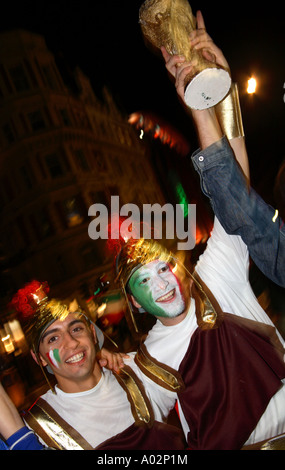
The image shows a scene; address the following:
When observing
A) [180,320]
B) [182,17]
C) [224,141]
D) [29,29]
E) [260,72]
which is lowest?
[180,320]

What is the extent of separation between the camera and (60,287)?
1.41 metres

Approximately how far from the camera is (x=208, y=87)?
2.48 feet

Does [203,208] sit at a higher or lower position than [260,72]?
lower

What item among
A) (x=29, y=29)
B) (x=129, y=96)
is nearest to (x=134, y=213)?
(x=129, y=96)

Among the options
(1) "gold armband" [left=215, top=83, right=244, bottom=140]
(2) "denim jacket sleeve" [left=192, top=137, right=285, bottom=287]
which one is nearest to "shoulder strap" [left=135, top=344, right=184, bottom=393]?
(2) "denim jacket sleeve" [left=192, top=137, right=285, bottom=287]

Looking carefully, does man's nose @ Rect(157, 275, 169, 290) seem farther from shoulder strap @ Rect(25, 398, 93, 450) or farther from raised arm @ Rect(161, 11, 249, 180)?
shoulder strap @ Rect(25, 398, 93, 450)

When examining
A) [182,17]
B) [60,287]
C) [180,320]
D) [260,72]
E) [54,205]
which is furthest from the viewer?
[260,72]

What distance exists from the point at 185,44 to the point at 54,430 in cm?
146

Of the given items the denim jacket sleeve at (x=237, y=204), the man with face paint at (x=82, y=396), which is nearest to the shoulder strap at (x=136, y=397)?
the man with face paint at (x=82, y=396)

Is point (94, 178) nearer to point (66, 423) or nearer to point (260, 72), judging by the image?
point (66, 423)

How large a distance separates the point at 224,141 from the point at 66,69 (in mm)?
1099

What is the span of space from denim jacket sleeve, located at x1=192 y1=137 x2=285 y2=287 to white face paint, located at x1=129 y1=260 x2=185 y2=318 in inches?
17.2

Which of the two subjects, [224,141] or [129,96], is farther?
[129,96]

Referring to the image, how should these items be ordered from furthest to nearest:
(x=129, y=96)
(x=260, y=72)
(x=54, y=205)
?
1. (x=260, y=72)
2. (x=54, y=205)
3. (x=129, y=96)
